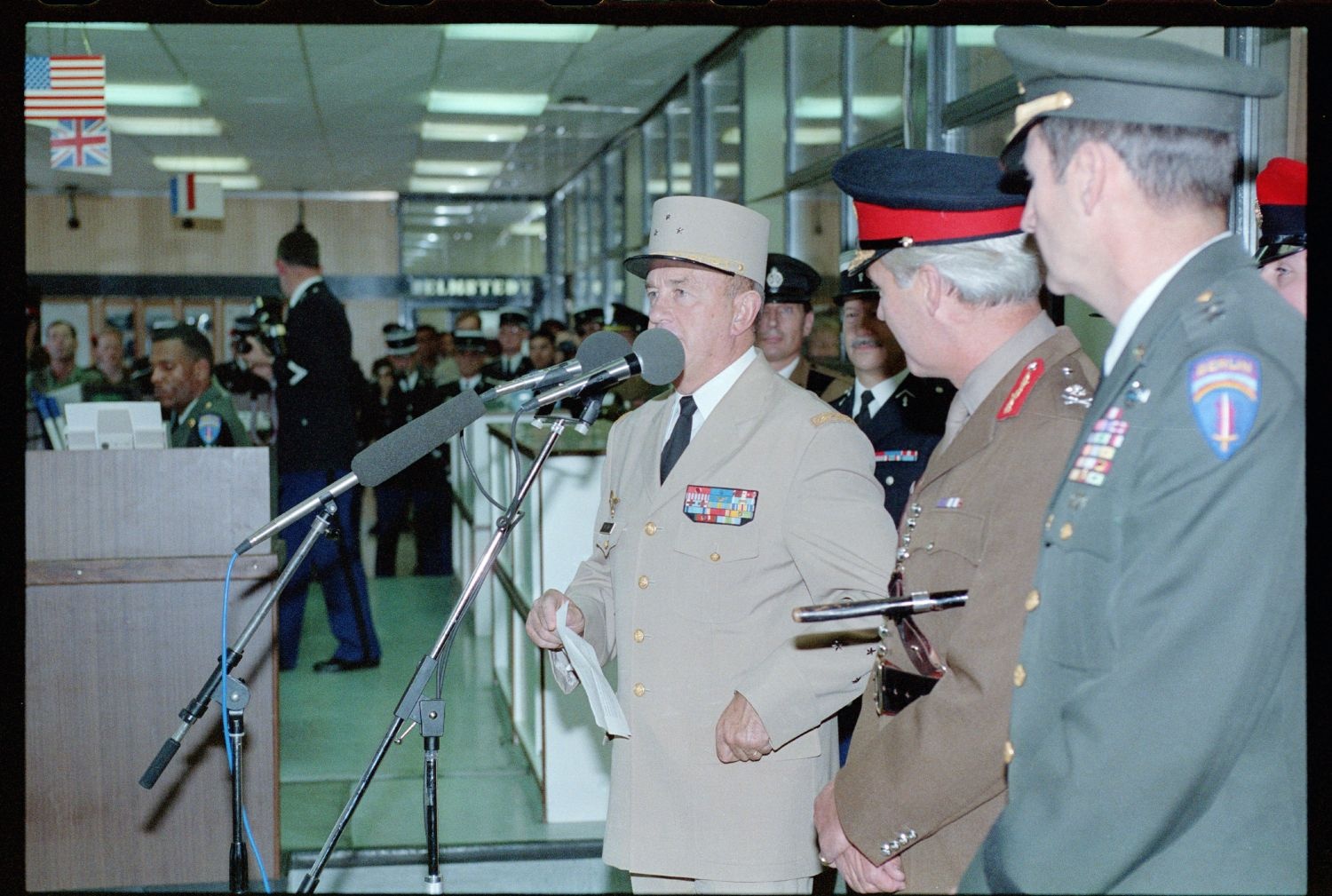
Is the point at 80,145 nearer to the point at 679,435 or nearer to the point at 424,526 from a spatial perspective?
the point at 679,435

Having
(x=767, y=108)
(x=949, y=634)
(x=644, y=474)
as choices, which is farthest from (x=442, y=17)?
(x=767, y=108)

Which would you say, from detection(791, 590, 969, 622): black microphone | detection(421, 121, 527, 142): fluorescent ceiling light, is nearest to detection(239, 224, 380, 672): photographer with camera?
detection(791, 590, 969, 622): black microphone

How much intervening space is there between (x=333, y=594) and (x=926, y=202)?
4.12 m

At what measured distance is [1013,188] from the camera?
136 centimetres

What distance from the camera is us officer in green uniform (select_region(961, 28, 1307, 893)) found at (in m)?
1.03

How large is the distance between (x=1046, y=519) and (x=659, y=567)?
3.03ft

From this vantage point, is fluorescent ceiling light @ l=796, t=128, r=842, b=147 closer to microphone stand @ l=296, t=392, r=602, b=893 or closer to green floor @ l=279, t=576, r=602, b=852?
green floor @ l=279, t=576, r=602, b=852

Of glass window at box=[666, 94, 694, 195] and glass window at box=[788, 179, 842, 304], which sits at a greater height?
glass window at box=[666, 94, 694, 195]

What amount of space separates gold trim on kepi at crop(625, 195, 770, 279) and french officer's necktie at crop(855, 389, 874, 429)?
1.27 meters

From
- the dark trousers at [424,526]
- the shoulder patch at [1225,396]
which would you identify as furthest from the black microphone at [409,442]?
the dark trousers at [424,526]

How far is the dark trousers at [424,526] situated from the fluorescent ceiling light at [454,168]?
517 centimetres

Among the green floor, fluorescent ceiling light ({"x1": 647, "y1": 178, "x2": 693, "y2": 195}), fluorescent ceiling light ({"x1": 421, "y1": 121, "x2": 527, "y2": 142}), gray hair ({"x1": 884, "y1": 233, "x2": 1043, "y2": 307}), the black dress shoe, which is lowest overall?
the green floor

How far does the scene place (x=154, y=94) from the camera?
8641 millimetres
